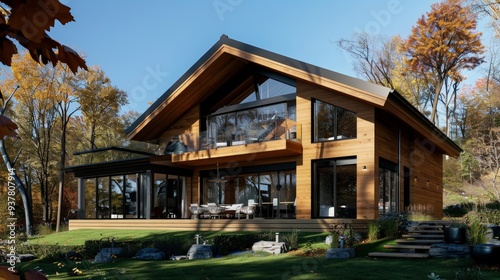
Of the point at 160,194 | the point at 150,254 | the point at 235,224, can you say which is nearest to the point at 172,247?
the point at 150,254

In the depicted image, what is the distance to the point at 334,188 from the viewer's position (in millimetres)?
16250

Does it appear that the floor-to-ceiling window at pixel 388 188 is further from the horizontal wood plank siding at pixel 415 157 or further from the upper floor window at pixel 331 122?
the upper floor window at pixel 331 122

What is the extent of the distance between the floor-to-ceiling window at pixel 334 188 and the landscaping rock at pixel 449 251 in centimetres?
601

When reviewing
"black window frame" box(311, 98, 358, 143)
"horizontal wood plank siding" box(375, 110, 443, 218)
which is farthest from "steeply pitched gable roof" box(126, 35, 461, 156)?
"black window frame" box(311, 98, 358, 143)

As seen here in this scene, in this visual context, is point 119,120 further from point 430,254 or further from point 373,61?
point 430,254

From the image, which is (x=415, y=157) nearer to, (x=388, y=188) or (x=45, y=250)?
(x=388, y=188)

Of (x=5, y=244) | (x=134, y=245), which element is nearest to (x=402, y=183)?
(x=134, y=245)

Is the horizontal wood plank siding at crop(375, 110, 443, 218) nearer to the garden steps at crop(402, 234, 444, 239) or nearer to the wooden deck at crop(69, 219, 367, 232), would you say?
the wooden deck at crop(69, 219, 367, 232)

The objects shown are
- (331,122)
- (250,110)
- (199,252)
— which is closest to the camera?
(199,252)

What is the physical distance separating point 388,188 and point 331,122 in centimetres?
328

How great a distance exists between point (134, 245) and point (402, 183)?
36.2ft

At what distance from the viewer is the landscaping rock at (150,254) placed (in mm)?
11141

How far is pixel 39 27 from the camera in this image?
51.5 inches

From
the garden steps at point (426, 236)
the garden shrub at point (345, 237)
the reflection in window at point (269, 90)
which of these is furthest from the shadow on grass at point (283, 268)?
the reflection in window at point (269, 90)
